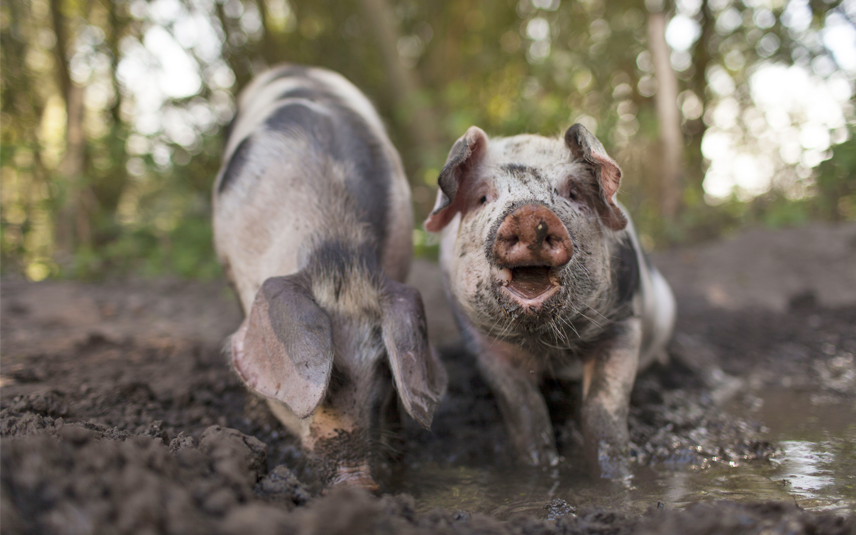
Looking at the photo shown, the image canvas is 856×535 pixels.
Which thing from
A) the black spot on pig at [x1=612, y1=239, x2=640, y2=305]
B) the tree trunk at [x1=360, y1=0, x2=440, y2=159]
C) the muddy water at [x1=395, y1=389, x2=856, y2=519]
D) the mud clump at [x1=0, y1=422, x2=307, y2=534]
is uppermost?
the tree trunk at [x1=360, y1=0, x2=440, y2=159]

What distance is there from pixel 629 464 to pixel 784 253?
4.30 meters

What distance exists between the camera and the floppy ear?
206 cm

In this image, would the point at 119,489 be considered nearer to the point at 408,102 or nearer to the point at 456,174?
the point at 456,174

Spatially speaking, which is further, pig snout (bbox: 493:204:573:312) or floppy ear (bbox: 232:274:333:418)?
floppy ear (bbox: 232:274:333:418)

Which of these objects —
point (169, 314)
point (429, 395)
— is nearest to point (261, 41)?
point (169, 314)

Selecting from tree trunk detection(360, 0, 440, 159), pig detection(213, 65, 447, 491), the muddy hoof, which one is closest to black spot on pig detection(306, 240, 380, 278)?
pig detection(213, 65, 447, 491)

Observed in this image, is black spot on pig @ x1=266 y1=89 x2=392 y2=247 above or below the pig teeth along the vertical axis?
above

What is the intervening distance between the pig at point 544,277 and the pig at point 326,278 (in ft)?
1.02

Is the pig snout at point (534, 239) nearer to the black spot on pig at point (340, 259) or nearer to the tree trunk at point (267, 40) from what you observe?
the black spot on pig at point (340, 259)

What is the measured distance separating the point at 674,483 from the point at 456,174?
1364 mm

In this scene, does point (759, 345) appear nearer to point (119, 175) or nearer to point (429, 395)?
point (429, 395)

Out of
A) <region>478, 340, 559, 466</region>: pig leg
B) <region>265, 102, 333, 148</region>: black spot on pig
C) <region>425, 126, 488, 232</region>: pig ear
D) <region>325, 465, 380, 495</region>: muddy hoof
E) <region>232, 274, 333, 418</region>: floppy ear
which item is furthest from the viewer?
<region>265, 102, 333, 148</region>: black spot on pig

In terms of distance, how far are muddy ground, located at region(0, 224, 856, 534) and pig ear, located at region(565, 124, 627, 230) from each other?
99 cm

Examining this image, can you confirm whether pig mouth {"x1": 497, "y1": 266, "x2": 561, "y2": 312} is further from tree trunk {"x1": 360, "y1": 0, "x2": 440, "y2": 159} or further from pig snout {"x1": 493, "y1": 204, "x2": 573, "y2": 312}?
tree trunk {"x1": 360, "y1": 0, "x2": 440, "y2": 159}
